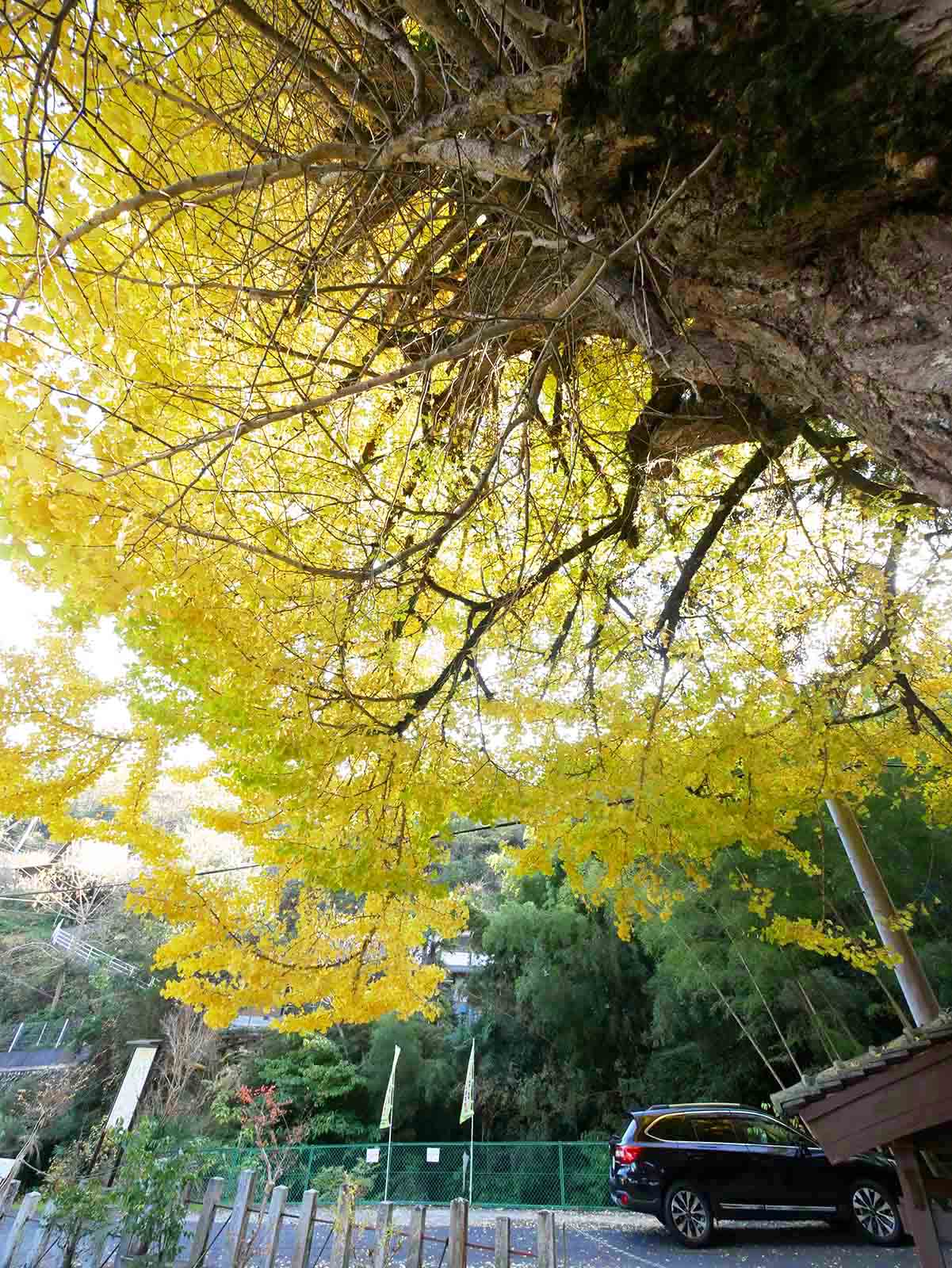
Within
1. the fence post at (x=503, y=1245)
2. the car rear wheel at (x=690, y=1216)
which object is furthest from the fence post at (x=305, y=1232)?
the car rear wheel at (x=690, y=1216)

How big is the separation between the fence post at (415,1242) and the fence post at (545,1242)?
845 mm

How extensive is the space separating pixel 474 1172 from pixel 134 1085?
5077mm

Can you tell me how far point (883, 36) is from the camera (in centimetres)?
109

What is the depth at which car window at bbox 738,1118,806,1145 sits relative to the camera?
655cm

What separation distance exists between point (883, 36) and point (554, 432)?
2.35m

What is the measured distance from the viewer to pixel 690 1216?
6.51 meters

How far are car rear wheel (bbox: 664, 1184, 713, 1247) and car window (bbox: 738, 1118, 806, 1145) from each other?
2.51 ft

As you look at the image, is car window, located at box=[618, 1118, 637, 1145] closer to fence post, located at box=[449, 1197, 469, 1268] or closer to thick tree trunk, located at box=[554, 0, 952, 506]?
fence post, located at box=[449, 1197, 469, 1268]

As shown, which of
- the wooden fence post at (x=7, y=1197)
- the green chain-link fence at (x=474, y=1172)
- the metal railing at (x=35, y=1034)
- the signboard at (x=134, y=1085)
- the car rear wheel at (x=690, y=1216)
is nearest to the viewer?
the wooden fence post at (x=7, y=1197)

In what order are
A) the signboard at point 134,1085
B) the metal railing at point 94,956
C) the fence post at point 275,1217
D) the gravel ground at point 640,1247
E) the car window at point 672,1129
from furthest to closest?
1. the metal railing at point 94,956
2. the signboard at point 134,1085
3. the car window at point 672,1129
4. the gravel ground at point 640,1247
5. the fence post at point 275,1217

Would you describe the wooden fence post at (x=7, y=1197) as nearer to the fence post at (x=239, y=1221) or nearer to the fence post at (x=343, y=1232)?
the fence post at (x=239, y=1221)

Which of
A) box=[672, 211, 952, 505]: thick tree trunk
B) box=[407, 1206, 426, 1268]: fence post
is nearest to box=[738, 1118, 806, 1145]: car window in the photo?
box=[407, 1206, 426, 1268]: fence post

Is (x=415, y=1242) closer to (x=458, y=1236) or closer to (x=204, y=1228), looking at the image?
(x=458, y=1236)

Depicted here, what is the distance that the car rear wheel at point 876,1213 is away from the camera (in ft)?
20.7
